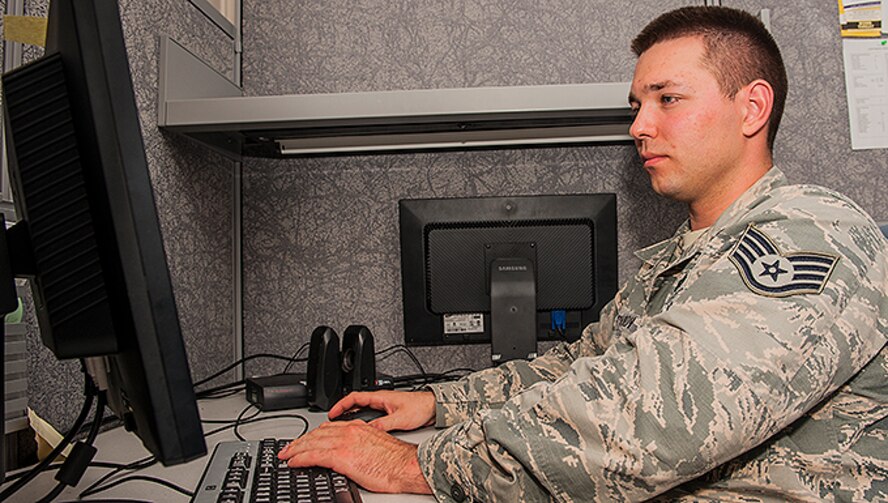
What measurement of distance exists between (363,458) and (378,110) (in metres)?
0.52

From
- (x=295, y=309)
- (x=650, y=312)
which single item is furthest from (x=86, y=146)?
(x=295, y=309)

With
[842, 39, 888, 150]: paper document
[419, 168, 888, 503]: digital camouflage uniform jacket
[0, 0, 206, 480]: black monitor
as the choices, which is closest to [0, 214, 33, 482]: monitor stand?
[0, 0, 206, 480]: black monitor

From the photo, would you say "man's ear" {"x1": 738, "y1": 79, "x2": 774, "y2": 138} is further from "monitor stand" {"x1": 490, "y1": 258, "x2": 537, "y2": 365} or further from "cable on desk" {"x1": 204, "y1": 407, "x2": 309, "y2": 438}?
"cable on desk" {"x1": 204, "y1": 407, "x2": 309, "y2": 438}

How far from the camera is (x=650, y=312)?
80cm

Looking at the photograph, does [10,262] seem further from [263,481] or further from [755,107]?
[755,107]

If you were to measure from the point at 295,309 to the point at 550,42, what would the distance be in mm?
687

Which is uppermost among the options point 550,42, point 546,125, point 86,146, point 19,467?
point 550,42

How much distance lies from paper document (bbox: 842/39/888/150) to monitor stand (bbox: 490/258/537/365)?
621 mm

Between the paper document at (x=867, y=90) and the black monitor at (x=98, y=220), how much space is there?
119cm

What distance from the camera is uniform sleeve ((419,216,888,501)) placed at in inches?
20.6

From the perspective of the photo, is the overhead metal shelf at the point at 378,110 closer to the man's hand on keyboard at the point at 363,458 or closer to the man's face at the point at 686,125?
the man's face at the point at 686,125

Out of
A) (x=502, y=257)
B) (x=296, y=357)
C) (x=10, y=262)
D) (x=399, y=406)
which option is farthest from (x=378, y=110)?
(x=10, y=262)

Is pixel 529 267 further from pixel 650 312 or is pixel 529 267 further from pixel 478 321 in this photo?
pixel 650 312

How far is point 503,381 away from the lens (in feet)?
3.11
